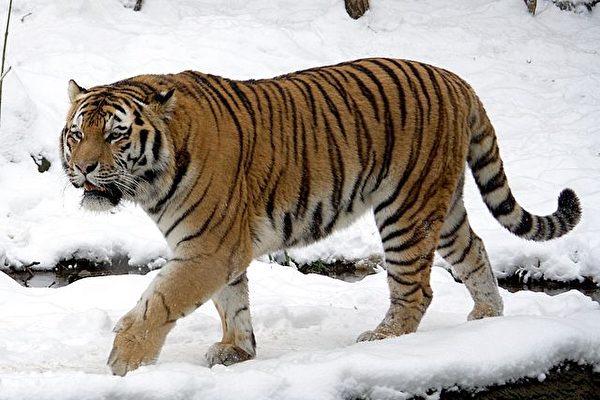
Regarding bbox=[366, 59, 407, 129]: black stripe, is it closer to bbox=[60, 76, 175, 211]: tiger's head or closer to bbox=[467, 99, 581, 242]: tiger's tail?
bbox=[467, 99, 581, 242]: tiger's tail

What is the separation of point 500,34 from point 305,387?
10.5m

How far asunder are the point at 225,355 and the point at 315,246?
144 inches

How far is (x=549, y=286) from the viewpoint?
24.9 feet

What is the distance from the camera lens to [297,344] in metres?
5.15

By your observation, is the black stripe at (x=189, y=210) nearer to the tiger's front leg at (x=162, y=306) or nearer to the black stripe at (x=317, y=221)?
the tiger's front leg at (x=162, y=306)

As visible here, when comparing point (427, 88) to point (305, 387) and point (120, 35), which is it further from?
point (120, 35)

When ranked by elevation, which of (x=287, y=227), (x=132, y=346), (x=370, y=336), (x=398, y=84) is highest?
(x=398, y=84)

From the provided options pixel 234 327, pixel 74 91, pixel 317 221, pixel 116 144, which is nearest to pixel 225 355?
pixel 234 327

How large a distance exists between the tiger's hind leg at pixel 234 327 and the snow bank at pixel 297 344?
130 millimetres

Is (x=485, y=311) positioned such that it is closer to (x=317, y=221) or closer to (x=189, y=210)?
(x=317, y=221)

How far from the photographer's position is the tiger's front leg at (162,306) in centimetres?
410

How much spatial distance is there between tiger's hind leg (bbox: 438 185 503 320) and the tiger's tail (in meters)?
0.20

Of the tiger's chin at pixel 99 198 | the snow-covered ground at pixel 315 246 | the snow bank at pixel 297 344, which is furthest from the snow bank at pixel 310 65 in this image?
the tiger's chin at pixel 99 198

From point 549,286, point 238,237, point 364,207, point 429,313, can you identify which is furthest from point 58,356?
point 549,286
